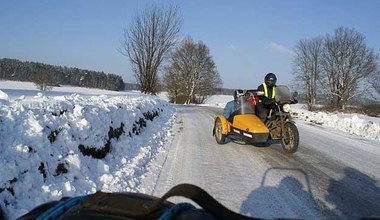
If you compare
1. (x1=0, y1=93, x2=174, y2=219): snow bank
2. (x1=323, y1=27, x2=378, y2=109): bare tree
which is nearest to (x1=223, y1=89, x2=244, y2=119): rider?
(x1=0, y1=93, x2=174, y2=219): snow bank

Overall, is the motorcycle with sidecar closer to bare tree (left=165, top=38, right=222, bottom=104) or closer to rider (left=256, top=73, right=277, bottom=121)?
rider (left=256, top=73, right=277, bottom=121)

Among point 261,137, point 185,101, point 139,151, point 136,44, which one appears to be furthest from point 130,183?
point 185,101

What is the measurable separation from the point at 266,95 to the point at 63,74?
10602 centimetres

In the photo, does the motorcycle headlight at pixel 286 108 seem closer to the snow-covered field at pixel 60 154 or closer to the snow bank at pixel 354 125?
the snow-covered field at pixel 60 154

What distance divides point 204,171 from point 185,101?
2149 inches

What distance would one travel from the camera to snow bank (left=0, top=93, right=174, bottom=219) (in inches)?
173

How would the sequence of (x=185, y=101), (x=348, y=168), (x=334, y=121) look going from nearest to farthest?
(x=348, y=168) < (x=334, y=121) < (x=185, y=101)

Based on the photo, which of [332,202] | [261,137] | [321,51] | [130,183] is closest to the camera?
[332,202]

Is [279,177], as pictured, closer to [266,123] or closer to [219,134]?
[266,123]

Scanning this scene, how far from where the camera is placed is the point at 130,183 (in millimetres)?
5816

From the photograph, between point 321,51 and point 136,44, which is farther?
point 321,51

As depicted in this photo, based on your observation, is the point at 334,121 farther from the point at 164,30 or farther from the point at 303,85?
the point at 303,85

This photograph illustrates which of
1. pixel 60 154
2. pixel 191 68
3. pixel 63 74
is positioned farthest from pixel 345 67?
pixel 63 74

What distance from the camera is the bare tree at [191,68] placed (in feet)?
202
